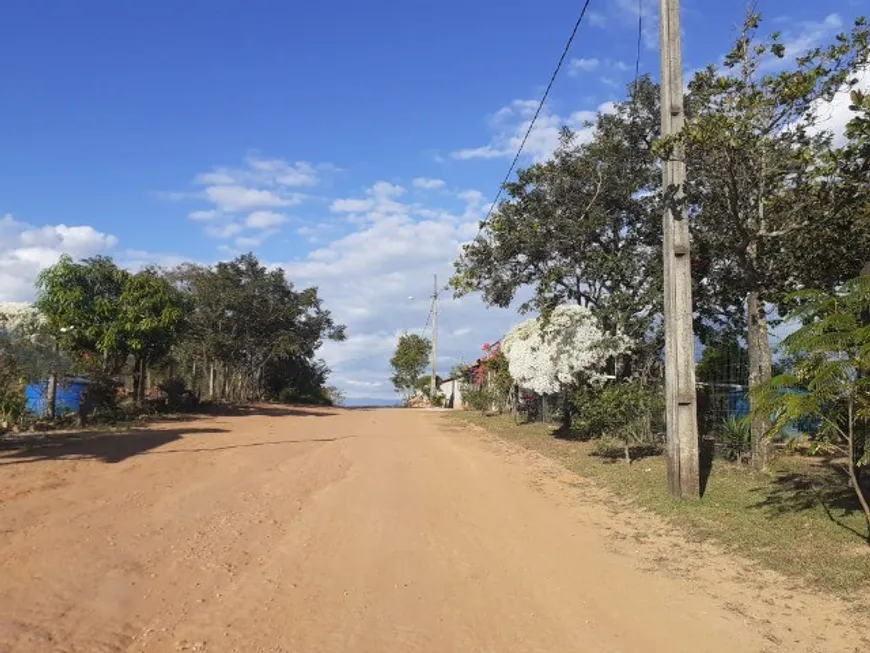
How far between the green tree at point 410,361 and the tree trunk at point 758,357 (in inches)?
2036

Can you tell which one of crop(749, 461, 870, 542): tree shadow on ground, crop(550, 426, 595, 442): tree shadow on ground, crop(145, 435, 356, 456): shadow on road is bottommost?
crop(749, 461, 870, 542): tree shadow on ground

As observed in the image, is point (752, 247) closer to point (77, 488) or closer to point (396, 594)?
point (396, 594)

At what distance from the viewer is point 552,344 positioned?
1741 centimetres

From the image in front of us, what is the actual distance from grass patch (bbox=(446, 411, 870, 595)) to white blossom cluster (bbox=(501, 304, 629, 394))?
297cm

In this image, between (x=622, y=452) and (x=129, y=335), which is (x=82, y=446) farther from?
(x=622, y=452)

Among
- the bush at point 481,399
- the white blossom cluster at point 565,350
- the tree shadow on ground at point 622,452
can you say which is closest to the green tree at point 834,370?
the tree shadow on ground at point 622,452

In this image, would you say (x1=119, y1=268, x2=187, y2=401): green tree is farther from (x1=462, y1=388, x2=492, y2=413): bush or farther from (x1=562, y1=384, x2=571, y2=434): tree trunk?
(x1=462, y1=388, x2=492, y2=413): bush

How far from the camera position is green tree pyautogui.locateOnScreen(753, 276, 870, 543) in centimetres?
675

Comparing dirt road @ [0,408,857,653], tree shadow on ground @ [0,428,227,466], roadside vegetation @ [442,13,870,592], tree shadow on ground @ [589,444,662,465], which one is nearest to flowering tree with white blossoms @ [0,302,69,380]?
tree shadow on ground @ [0,428,227,466]

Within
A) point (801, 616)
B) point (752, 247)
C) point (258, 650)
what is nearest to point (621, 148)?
point (752, 247)

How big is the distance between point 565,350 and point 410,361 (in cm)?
4804

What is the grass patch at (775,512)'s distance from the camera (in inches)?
271

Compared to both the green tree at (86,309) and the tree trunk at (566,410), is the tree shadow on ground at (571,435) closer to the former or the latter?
the tree trunk at (566,410)

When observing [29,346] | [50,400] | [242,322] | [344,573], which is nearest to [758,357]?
[344,573]
